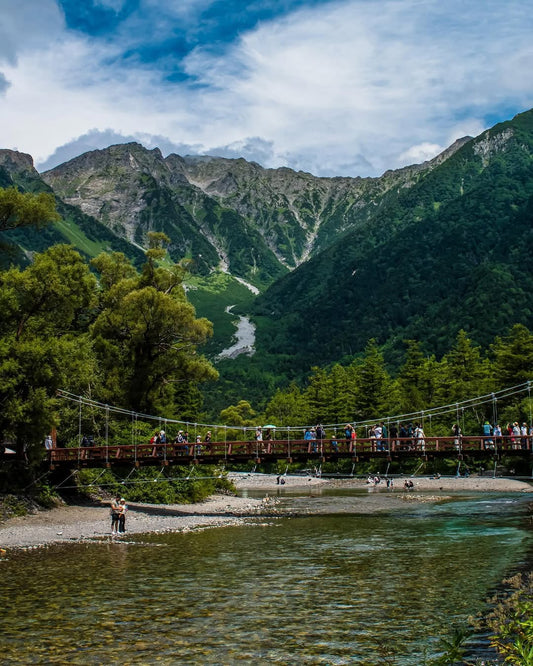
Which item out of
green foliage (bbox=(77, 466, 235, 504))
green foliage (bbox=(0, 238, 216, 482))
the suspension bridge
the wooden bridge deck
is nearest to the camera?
green foliage (bbox=(0, 238, 216, 482))

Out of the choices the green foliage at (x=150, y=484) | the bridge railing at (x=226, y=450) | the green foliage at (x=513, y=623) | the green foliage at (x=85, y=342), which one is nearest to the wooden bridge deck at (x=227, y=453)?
the bridge railing at (x=226, y=450)

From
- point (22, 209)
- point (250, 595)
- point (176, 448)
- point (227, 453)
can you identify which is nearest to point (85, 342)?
point (22, 209)

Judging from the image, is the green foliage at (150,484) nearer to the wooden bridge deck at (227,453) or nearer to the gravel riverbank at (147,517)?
the gravel riverbank at (147,517)

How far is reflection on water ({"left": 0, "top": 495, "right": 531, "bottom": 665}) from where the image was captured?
1295 cm

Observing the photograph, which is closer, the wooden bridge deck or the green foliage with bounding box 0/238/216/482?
the green foliage with bounding box 0/238/216/482

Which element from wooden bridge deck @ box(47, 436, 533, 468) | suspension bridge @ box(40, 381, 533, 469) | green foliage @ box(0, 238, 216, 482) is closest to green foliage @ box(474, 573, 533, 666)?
wooden bridge deck @ box(47, 436, 533, 468)

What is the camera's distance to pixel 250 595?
17484 mm

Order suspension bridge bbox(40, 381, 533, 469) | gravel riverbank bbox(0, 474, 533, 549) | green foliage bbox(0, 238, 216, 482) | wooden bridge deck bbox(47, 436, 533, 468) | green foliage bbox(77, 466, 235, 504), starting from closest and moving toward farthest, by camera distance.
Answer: gravel riverbank bbox(0, 474, 533, 549) < green foliage bbox(0, 238, 216, 482) < wooden bridge deck bbox(47, 436, 533, 468) < suspension bridge bbox(40, 381, 533, 469) < green foliage bbox(77, 466, 235, 504)

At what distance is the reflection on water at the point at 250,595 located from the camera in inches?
510

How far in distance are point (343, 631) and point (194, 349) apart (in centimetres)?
3226

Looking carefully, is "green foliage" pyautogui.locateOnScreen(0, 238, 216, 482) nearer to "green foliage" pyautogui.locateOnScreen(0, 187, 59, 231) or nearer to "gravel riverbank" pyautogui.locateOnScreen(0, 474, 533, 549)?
"green foliage" pyautogui.locateOnScreen(0, 187, 59, 231)

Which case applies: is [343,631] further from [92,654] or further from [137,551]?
[137,551]

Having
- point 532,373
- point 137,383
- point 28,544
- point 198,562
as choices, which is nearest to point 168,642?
point 198,562

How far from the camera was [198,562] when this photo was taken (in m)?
22.5
